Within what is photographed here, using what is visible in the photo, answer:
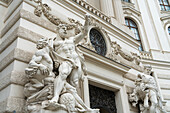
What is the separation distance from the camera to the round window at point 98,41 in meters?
7.32

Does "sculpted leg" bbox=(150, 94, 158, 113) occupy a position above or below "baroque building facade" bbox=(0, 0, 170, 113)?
below

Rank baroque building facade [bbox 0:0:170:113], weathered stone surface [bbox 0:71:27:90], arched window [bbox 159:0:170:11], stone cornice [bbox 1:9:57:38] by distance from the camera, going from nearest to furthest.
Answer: weathered stone surface [bbox 0:71:27:90]
baroque building facade [bbox 0:0:170:113]
stone cornice [bbox 1:9:57:38]
arched window [bbox 159:0:170:11]

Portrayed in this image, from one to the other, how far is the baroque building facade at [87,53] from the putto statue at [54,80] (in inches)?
4.2

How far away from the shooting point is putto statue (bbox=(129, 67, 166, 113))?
677 cm

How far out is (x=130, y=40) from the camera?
9328 mm

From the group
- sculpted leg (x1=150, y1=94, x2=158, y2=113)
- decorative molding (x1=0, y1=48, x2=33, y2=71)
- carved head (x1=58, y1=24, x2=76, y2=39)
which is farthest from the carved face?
sculpted leg (x1=150, y1=94, x2=158, y2=113)

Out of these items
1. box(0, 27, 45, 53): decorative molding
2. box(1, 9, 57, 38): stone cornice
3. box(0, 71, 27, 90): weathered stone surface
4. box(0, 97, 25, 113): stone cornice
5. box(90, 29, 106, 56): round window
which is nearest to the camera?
box(0, 97, 25, 113): stone cornice

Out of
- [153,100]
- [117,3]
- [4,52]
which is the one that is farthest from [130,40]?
[4,52]

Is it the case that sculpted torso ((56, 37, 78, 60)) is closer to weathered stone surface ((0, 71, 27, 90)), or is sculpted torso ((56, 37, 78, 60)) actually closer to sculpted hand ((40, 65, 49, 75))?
sculpted hand ((40, 65, 49, 75))

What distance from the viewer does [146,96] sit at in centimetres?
684

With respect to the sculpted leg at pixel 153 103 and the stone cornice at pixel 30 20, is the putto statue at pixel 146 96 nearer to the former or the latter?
the sculpted leg at pixel 153 103

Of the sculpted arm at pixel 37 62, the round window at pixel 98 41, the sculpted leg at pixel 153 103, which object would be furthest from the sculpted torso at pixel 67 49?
the sculpted leg at pixel 153 103

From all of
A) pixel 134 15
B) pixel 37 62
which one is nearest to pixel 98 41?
pixel 37 62

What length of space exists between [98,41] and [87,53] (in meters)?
1.46
